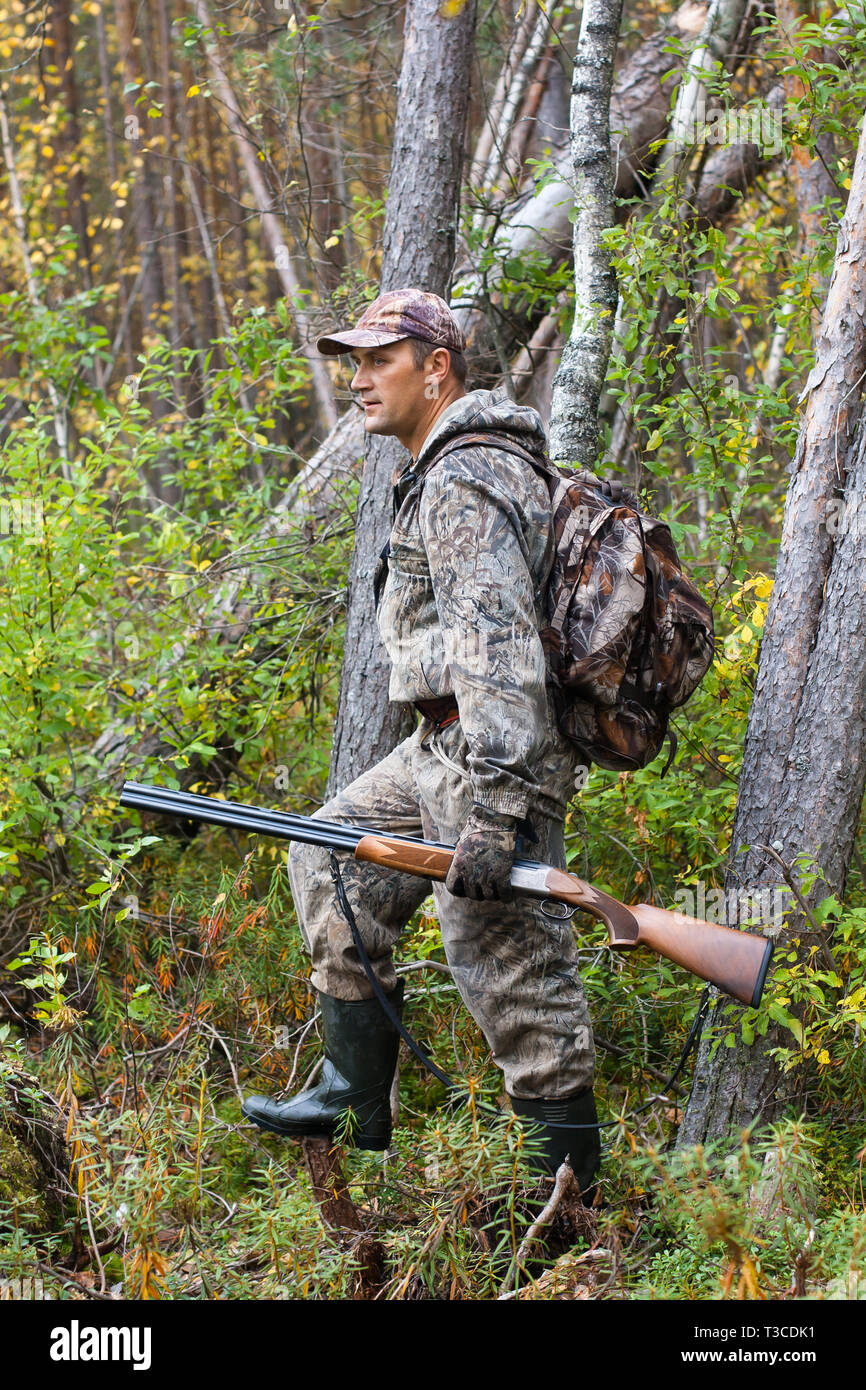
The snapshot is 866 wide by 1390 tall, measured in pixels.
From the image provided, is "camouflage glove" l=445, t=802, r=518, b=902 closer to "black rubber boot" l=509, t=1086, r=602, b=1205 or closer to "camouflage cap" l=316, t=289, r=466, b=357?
"black rubber boot" l=509, t=1086, r=602, b=1205

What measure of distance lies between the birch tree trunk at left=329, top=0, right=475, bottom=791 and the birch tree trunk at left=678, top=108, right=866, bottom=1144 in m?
A: 1.61

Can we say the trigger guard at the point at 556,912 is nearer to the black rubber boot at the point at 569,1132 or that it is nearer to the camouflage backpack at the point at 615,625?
the camouflage backpack at the point at 615,625

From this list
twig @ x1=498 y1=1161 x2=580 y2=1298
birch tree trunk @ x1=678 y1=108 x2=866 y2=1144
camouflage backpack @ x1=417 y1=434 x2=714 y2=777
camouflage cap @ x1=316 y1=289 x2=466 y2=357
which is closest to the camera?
twig @ x1=498 y1=1161 x2=580 y2=1298

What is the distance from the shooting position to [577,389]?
4512 millimetres

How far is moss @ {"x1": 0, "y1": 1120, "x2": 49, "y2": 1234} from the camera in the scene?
12.1 ft

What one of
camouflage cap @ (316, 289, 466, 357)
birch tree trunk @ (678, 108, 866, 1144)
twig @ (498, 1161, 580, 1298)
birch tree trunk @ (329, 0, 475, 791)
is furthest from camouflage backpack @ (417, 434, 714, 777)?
birch tree trunk @ (329, 0, 475, 791)

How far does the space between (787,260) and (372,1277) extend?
561 centimetres

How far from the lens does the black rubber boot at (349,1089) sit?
3555mm

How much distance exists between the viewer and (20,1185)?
12.3ft

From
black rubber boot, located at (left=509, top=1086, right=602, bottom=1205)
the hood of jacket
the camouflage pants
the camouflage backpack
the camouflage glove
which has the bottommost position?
black rubber boot, located at (left=509, top=1086, right=602, bottom=1205)

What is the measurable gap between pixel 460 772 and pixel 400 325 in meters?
1.28
